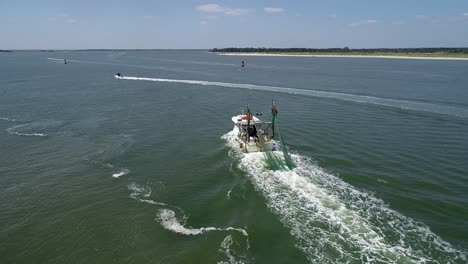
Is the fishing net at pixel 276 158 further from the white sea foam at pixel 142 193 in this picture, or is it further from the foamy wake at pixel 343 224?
the white sea foam at pixel 142 193

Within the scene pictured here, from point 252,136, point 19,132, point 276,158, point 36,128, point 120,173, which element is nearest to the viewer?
point 120,173

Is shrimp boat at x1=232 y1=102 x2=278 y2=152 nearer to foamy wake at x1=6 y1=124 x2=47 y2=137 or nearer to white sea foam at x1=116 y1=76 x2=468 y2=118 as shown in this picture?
foamy wake at x1=6 y1=124 x2=47 y2=137

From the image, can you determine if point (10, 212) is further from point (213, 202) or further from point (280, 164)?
point (280, 164)

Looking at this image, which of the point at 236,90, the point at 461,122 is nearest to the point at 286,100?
the point at 236,90

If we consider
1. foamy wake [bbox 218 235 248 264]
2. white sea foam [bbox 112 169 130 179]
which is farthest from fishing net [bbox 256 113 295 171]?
white sea foam [bbox 112 169 130 179]

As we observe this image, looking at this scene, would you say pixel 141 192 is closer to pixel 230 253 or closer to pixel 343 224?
pixel 230 253

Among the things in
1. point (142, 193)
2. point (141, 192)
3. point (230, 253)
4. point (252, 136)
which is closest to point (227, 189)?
point (142, 193)

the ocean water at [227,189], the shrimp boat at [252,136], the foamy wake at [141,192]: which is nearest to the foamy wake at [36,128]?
the ocean water at [227,189]
